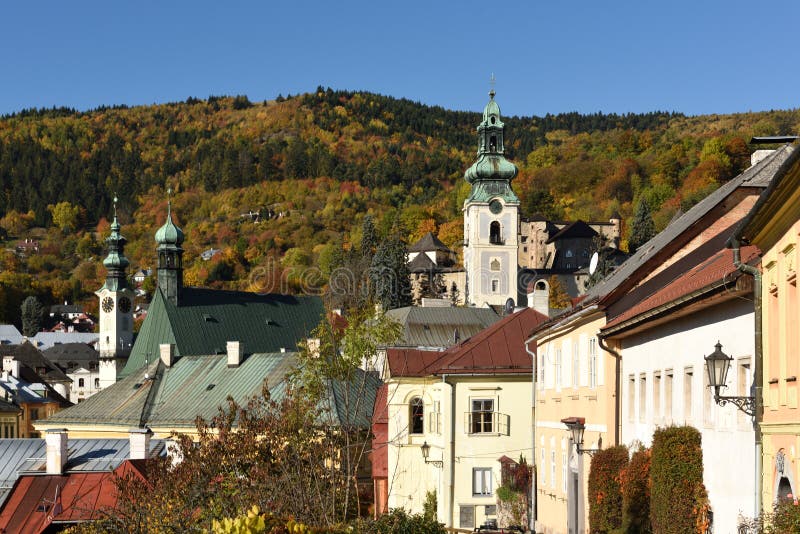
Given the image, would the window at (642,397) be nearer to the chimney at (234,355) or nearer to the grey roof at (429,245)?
the chimney at (234,355)

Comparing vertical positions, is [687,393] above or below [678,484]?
above

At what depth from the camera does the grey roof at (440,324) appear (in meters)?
96.6

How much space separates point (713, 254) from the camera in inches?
930

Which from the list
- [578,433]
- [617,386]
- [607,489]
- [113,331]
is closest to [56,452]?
[578,433]

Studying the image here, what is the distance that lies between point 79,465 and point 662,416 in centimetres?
3161

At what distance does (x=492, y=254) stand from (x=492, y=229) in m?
2.49

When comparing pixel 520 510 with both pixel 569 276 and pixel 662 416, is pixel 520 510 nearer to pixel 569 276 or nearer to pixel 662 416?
pixel 662 416

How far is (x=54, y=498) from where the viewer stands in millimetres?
44125

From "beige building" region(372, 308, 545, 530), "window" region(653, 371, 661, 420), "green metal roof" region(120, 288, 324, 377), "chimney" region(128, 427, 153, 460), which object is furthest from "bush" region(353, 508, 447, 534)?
"green metal roof" region(120, 288, 324, 377)

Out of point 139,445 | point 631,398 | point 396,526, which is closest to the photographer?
point 396,526

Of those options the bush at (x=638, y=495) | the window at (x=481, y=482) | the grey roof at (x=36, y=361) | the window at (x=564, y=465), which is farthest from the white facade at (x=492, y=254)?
the bush at (x=638, y=495)

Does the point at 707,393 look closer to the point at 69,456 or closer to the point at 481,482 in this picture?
the point at 481,482

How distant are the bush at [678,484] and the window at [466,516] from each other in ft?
69.0

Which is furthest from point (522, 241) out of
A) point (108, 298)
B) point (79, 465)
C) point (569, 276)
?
point (79, 465)
